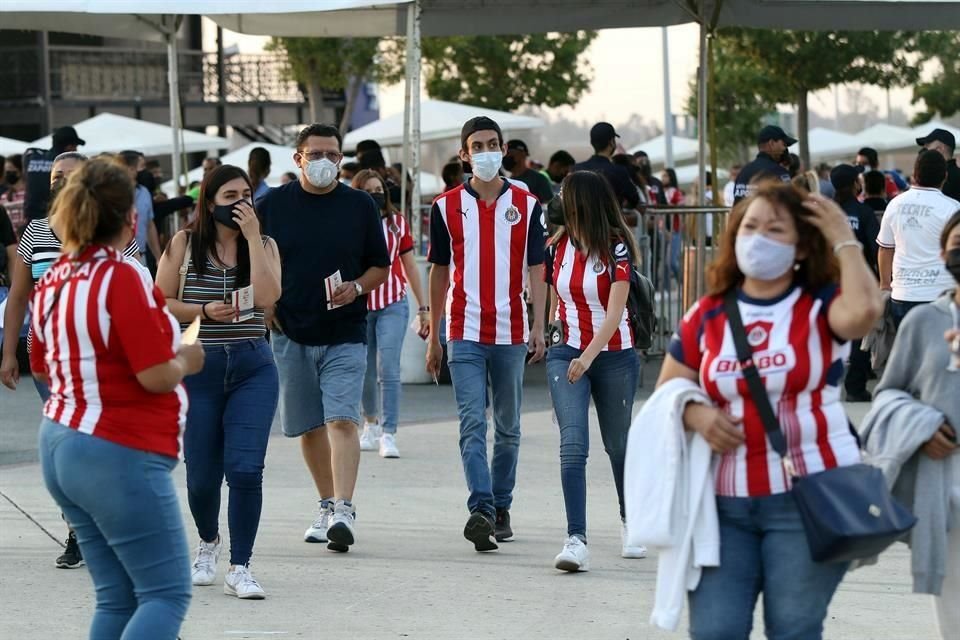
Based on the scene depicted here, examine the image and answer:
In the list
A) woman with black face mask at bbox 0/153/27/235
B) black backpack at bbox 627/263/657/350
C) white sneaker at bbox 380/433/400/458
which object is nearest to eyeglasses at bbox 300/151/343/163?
black backpack at bbox 627/263/657/350

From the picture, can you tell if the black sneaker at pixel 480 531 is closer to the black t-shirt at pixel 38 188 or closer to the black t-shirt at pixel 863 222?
the black t-shirt at pixel 38 188

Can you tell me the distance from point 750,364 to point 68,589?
146 inches

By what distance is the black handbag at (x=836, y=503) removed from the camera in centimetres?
422

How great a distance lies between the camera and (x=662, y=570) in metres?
4.44

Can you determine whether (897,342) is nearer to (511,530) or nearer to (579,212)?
(579,212)

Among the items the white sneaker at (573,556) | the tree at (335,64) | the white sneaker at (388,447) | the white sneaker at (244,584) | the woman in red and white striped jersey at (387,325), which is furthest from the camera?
the tree at (335,64)

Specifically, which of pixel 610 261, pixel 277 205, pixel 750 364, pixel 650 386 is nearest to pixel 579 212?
pixel 610 261

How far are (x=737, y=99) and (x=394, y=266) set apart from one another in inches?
1508

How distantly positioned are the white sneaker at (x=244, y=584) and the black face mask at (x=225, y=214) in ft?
4.40

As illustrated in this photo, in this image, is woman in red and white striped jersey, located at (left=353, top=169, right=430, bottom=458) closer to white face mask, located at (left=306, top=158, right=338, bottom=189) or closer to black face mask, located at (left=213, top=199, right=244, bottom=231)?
white face mask, located at (left=306, top=158, right=338, bottom=189)

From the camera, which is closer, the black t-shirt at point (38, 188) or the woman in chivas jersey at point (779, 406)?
the woman in chivas jersey at point (779, 406)

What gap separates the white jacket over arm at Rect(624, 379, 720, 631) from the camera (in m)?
4.37

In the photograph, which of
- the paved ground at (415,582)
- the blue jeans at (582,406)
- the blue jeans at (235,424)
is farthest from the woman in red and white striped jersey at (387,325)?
the blue jeans at (235,424)

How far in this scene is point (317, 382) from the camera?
7777mm
